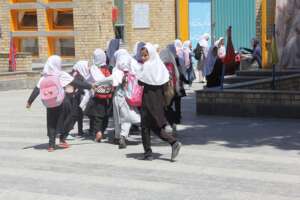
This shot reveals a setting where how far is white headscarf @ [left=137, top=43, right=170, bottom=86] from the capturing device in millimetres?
10039

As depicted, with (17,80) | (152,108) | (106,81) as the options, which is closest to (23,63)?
(17,80)

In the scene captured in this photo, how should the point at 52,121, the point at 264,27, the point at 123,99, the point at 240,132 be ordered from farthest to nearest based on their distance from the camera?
1. the point at 264,27
2. the point at 240,132
3. the point at 123,99
4. the point at 52,121

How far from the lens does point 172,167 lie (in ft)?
31.8

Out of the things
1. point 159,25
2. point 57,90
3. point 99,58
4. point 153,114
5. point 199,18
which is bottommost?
point 153,114

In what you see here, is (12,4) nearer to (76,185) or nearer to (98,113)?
(98,113)

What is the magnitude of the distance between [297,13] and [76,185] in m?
13.9

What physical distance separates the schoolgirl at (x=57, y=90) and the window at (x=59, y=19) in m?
17.4

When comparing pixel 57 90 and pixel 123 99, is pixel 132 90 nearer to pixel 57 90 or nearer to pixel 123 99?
pixel 123 99

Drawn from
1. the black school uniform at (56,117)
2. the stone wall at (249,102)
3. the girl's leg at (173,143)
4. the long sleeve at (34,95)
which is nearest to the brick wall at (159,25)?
the stone wall at (249,102)

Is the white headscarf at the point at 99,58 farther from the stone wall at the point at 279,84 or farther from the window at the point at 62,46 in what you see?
the window at the point at 62,46

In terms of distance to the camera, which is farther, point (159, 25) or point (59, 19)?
point (159, 25)

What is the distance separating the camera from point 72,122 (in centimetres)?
1173

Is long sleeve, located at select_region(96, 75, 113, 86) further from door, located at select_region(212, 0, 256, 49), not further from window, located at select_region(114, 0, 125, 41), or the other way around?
door, located at select_region(212, 0, 256, 49)

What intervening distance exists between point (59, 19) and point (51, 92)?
18.4 meters
